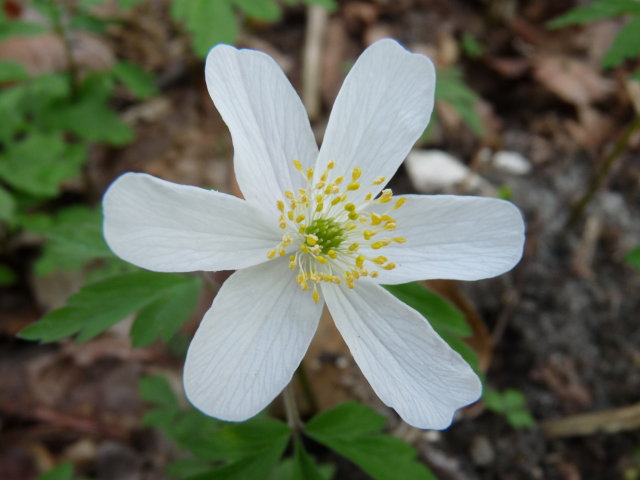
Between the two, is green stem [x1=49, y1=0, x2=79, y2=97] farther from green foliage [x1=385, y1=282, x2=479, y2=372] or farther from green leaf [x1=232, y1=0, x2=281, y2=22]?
green foliage [x1=385, y1=282, x2=479, y2=372]

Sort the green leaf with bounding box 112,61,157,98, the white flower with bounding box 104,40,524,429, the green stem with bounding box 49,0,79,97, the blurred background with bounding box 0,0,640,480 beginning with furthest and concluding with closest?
the green leaf with bounding box 112,61,157,98 < the green stem with bounding box 49,0,79,97 < the blurred background with bounding box 0,0,640,480 < the white flower with bounding box 104,40,524,429

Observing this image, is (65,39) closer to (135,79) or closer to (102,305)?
(135,79)

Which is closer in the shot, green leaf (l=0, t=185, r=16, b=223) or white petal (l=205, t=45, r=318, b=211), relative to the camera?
white petal (l=205, t=45, r=318, b=211)

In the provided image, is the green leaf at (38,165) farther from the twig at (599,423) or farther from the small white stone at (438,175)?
the twig at (599,423)

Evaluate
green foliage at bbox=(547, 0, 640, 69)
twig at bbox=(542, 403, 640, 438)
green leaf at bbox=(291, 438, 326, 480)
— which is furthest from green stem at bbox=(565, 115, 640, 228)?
green leaf at bbox=(291, 438, 326, 480)

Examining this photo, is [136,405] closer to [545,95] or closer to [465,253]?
[465,253]

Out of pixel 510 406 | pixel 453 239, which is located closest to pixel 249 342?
pixel 453 239

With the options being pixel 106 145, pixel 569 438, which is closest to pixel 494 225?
pixel 569 438
